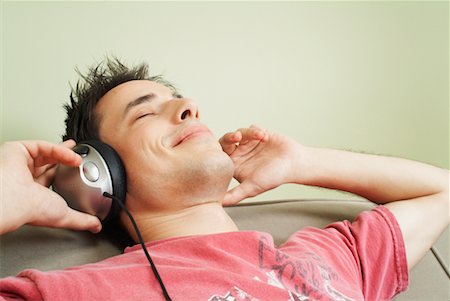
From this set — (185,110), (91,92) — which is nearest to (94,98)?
(91,92)

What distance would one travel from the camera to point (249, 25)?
1.70 metres

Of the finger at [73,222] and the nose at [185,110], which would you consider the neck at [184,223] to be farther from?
the nose at [185,110]

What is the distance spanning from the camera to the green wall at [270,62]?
55.1 inches

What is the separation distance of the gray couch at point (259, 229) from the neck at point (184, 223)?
0.09 metres

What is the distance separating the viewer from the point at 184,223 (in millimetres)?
1118

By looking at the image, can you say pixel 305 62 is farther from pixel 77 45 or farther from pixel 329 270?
pixel 329 270

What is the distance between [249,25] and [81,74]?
0.60m

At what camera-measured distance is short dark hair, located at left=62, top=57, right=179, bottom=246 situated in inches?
47.5

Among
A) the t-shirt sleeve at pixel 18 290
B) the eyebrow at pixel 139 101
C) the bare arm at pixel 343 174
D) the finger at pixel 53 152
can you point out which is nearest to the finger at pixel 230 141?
the bare arm at pixel 343 174

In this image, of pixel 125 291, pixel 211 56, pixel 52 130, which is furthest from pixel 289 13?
pixel 125 291

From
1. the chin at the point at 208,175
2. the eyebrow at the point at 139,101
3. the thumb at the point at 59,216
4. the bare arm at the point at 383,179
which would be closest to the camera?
the thumb at the point at 59,216

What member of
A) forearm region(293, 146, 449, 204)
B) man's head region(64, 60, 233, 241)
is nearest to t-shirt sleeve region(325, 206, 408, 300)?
forearm region(293, 146, 449, 204)

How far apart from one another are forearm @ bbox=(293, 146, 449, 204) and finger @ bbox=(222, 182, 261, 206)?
0.12 metres

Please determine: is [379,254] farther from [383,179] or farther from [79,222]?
[79,222]
